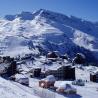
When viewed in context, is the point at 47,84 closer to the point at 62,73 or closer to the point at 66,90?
the point at 66,90

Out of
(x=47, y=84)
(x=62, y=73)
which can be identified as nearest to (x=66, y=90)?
(x=47, y=84)

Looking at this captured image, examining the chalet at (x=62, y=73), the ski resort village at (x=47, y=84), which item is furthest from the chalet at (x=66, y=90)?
the chalet at (x=62, y=73)

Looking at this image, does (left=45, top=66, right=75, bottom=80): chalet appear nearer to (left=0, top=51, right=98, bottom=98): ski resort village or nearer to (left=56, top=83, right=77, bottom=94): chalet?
(left=0, top=51, right=98, bottom=98): ski resort village

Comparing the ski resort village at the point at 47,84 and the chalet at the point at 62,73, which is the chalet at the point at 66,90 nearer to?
the ski resort village at the point at 47,84

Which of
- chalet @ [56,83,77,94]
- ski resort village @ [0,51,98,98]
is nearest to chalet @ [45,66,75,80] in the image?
ski resort village @ [0,51,98,98]

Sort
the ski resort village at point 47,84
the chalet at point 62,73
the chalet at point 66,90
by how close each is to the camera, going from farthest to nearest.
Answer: the chalet at point 62,73
the chalet at point 66,90
the ski resort village at point 47,84

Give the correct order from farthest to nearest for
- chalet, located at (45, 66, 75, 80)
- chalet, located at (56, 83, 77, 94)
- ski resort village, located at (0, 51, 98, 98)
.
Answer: chalet, located at (45, 66, 75, 80) → chalet, located at (56, 83, 77, 94) → ski resort village, located at (0, 51, 98, 98)

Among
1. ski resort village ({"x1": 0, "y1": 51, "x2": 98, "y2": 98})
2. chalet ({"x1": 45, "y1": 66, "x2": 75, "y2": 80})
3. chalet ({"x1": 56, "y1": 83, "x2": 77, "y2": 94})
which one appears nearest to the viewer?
ski resort village ({"x1": 0, "y1": 51, "x2": 98, "y2": 98})

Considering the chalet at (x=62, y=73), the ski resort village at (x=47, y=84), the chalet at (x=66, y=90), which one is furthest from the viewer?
the chalet at (x=62, y=73)

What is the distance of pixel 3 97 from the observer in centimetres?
4025

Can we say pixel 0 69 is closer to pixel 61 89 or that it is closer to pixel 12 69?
pixel 12 69

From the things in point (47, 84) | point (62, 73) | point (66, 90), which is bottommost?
point (66, 90)

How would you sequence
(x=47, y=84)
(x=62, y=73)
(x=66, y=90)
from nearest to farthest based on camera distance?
1. (x=66, y=90)
2. (x=47, y=84)
3. (x=62, y=73)

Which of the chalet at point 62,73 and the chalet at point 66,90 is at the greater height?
the chalet at point 62,73
